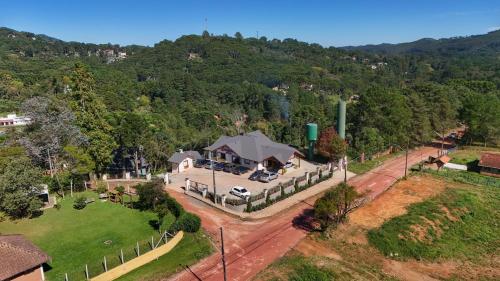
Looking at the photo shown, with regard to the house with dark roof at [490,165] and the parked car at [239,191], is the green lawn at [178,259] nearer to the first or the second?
the parked car at [239,191]

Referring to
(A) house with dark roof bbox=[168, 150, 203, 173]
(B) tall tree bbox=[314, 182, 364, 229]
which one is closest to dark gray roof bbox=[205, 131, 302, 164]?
(A) house with dark roof bbox=[168, 150, 203, 173]

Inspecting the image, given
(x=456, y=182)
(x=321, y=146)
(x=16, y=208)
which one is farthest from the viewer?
(x=321, y=146)

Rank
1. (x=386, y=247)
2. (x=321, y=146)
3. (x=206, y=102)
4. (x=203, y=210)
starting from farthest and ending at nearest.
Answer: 1. (x=206, y=102)
2. (x=321, y=146)
3. (x=203, y=210)
4. (x=386, y=247)

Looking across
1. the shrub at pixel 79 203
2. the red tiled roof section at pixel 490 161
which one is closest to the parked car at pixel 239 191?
the shrub at pixel 79 203

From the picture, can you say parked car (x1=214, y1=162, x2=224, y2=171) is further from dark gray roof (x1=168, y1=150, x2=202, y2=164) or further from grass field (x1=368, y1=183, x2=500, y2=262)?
grass field (x1=368, y1=183, x2=500, y2=262)

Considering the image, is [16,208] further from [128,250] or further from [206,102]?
[206,102]

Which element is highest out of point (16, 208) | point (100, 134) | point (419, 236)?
point (100, 134)

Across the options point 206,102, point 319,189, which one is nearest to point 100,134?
point 319,189
